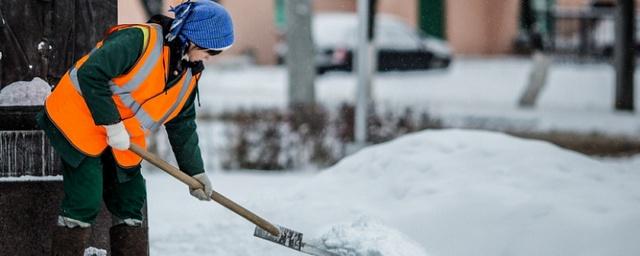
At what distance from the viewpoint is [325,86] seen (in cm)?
2117

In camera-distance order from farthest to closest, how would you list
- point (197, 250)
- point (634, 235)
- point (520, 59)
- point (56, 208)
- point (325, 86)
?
point (520, 59) → point (325, 86) → point (197, 250) → point (634, 235) → point (56, 208)

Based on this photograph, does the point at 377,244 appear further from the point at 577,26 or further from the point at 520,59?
the point at 577,26

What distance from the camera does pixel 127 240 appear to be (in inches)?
188

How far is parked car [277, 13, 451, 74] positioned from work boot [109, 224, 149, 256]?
17664mm

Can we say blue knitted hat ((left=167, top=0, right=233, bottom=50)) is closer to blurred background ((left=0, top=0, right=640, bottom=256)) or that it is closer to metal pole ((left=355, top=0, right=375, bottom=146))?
blurred background ((left=0, top=0, right=640, bottom=256))

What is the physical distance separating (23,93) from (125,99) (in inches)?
25.1

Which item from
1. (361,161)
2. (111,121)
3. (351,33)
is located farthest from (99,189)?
(351,33)

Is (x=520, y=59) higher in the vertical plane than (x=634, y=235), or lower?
lower

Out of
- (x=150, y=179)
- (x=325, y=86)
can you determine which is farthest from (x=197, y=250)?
(x=325, y=86)

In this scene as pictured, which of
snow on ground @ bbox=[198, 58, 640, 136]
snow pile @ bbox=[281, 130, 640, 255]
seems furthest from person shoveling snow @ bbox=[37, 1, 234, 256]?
snow on ground @ bbox=[198, 58, 640, 136]

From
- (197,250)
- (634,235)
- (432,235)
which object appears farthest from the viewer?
(197,250)

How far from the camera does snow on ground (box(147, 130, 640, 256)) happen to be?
5.44 m

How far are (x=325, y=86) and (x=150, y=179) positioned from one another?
11.9 m

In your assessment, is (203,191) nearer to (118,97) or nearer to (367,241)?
(118,97)
